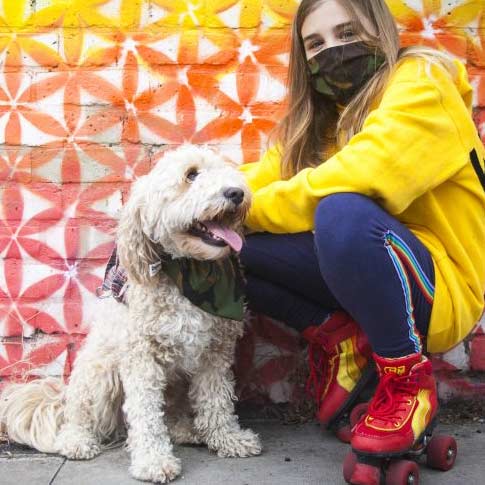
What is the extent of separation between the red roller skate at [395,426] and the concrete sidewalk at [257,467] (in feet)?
0.61

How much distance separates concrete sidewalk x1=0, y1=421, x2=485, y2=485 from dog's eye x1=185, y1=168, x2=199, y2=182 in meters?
1.06

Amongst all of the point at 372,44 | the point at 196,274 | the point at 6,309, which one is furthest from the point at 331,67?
the point at 6,309

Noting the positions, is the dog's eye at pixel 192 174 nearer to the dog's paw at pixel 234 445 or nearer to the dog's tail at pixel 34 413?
the dog's paw at pixel 234 445

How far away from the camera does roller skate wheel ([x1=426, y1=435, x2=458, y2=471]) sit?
2.46 m

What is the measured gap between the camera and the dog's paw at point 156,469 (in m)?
2.47

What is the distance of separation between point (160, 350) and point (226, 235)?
20.1 inches

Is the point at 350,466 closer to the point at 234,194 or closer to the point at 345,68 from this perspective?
the point at 234,194

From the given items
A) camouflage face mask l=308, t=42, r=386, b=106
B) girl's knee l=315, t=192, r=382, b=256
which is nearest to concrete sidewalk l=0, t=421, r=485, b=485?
girl's knee l=315, t=192, r=382, b=256

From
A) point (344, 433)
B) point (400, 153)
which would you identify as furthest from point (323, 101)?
point (344, 433)

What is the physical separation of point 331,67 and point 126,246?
40.2 inches

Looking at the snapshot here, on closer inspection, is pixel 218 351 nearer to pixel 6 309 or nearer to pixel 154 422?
pixel 154 422

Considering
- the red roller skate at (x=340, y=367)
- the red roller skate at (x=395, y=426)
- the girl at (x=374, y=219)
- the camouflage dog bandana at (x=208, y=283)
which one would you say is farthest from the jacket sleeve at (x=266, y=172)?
the red roller skate at (x=395, y=426)

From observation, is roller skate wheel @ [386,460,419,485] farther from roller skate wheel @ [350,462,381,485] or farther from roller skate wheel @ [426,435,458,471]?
roller skate wheel @ [426,435,458,471]

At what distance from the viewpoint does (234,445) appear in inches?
107
